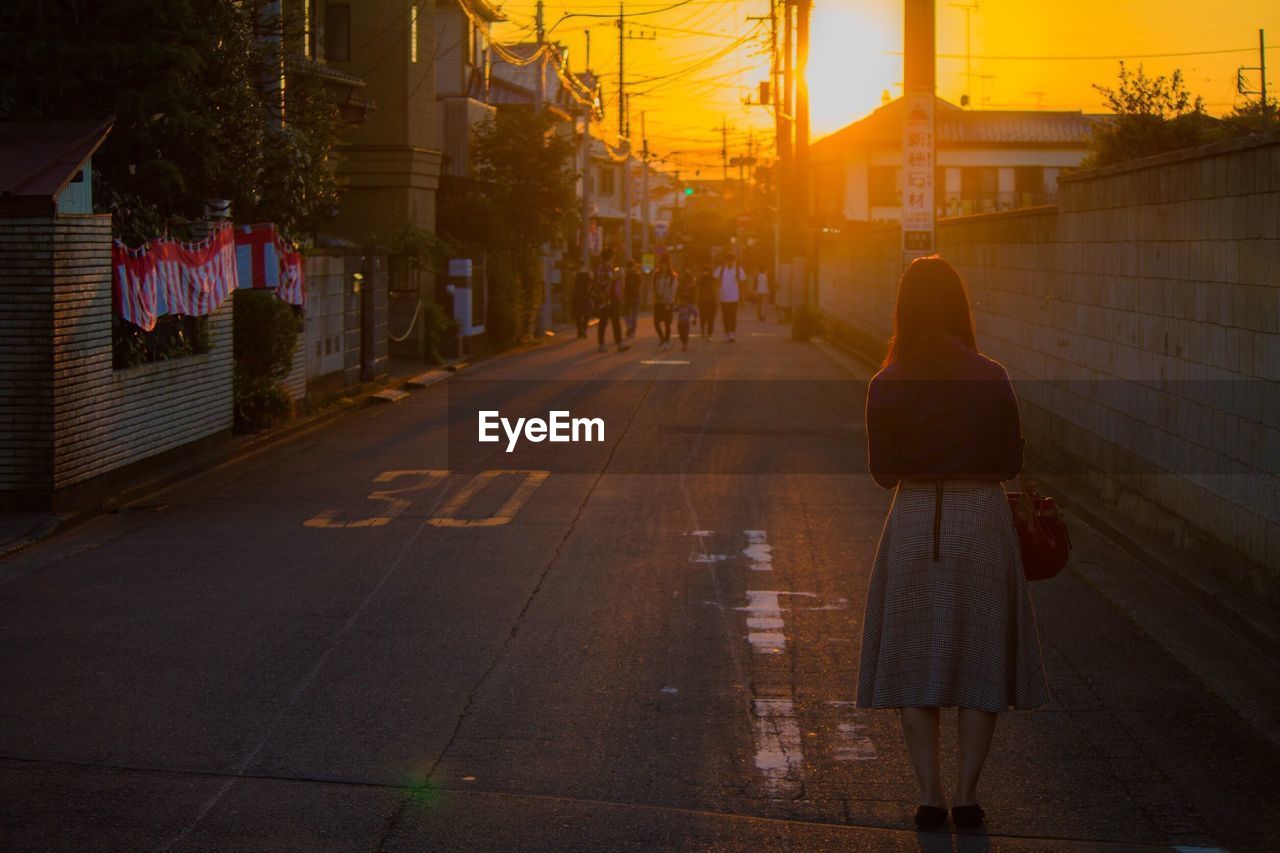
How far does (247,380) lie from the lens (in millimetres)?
17547

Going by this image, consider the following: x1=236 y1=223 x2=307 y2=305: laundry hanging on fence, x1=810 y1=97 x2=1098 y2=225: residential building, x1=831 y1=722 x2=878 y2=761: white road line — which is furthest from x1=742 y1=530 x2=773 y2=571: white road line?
x1=810 y1=97 x2=1098 y2=225: residential building

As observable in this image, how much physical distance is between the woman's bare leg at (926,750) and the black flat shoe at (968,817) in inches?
2.3

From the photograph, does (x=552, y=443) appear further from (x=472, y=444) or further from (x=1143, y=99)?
(x=1143, y=99)

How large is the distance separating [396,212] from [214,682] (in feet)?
72.1

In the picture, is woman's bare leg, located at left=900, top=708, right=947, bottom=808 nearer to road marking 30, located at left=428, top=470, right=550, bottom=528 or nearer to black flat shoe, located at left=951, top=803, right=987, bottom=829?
black flat shoe, located at left=951, top=803, right=987, bottom=829

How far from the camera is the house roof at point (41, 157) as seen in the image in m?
11.9

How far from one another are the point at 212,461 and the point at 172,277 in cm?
188

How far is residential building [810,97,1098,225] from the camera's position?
60250 millimetres

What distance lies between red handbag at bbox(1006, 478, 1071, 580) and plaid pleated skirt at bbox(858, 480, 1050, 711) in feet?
0.22

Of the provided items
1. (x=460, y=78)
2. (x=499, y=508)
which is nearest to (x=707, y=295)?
(x=460, y=78)

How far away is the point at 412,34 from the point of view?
1261 inches

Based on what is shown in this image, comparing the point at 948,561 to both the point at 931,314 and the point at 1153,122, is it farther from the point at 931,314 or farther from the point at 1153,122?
the point at 1153,122

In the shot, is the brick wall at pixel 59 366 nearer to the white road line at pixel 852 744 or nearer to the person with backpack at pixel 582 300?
the white road line at pixel 852 744

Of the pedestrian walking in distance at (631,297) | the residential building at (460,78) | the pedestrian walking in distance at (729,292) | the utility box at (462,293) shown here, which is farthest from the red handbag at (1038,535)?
the pedestrian walking in distance at (729,292)
